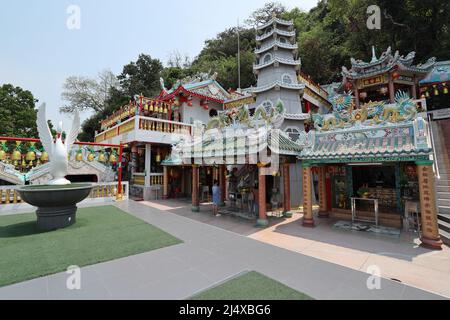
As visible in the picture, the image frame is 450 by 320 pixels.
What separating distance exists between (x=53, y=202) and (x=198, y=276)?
5.71 metres

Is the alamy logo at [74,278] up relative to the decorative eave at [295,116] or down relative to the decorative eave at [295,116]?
down

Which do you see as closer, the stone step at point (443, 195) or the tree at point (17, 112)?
the stone step at point (443, 195)

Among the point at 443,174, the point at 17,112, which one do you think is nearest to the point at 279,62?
the point at 443,174

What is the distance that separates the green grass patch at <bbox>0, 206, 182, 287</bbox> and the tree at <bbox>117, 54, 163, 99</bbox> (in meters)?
28.3

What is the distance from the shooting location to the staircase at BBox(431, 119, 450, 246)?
270 inches

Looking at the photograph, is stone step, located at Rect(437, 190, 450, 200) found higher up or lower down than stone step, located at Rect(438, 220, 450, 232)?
higher up

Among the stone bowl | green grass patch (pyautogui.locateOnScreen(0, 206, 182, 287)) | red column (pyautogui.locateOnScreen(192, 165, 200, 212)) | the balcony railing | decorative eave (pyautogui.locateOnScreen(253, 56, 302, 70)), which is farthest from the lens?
decorative eave (pyautogui.locateOnScreen(253, 56, 302, 70))

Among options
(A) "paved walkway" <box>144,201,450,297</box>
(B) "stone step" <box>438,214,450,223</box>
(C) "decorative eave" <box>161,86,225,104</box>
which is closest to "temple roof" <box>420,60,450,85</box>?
(B) "stone step" <box>438,214,450,223</box>

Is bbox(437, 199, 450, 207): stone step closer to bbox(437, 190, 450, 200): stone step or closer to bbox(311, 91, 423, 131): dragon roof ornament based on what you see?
bbox(437, 190, 450, 200): stone step

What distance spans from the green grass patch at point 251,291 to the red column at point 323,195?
6489 millimetres

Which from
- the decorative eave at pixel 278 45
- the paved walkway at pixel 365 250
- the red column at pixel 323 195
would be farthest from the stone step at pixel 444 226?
the decorative eave at pixel 278 45

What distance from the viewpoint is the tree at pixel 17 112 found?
21422 mm

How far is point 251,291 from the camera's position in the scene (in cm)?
342

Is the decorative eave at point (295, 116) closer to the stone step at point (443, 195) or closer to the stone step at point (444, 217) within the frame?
the stone step at point (443, 195)
